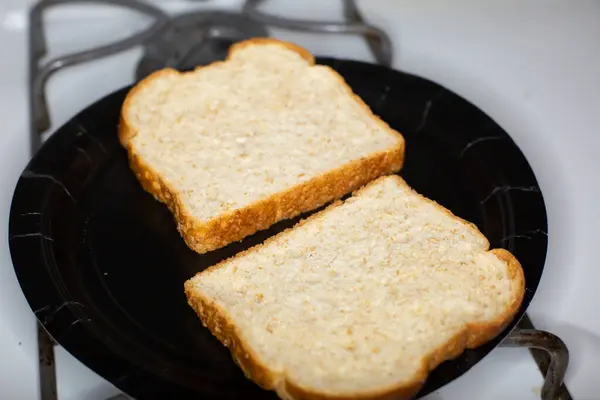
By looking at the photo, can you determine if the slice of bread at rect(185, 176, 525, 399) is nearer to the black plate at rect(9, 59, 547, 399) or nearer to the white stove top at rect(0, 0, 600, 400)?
the black plate at rect(9, 59, 547, 399)

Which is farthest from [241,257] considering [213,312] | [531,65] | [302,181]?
[531,65]

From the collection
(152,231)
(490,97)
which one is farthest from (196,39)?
(490,97)

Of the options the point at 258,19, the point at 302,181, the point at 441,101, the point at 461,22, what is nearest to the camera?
the point at 302,181

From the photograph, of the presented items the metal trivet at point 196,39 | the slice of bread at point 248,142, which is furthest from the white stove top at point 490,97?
the slice of bread at point 248,142

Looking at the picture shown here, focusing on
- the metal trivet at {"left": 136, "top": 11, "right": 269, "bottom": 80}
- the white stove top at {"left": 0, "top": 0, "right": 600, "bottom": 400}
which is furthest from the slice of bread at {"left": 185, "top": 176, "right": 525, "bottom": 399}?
the metal trivet at {"left": 136, "top": 11, "right": 269, "bottom": 80}

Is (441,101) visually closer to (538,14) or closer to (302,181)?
(302,181)

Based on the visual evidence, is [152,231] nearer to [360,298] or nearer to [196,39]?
[360,298]
